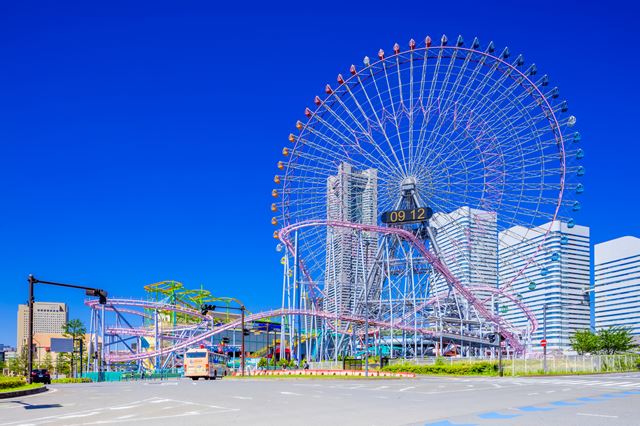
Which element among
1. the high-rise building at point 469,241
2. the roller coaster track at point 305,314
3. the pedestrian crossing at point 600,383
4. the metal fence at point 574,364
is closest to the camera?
the pedestrian crossing at point 600,383

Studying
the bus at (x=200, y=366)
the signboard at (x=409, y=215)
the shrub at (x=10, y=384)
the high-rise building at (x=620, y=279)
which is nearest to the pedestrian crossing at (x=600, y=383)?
the bus at (x=200, y=366)

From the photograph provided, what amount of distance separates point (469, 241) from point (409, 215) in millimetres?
6540

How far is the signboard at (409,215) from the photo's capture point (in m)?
69.5

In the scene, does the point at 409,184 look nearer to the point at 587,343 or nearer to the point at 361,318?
the point at 361,318

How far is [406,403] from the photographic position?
22125 millimetres

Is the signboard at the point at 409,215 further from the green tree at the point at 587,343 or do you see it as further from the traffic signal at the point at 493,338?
the green tree at the point at 587,343

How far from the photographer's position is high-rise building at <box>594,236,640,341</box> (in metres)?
182

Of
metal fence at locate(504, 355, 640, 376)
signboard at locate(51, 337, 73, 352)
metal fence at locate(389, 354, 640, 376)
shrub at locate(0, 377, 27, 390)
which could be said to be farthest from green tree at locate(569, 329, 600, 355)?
shrub at locate(0, 377, 27, 390)

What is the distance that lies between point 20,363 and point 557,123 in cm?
12801

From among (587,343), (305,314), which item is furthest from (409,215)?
(587,343)

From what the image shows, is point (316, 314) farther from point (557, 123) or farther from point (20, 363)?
point (20, 363)

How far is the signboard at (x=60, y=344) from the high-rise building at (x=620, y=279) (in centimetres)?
13467

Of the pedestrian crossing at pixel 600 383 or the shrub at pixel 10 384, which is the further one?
the pedestrian crossing at pixel 600 383

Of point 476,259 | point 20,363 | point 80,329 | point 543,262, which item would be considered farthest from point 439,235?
point 20,363
